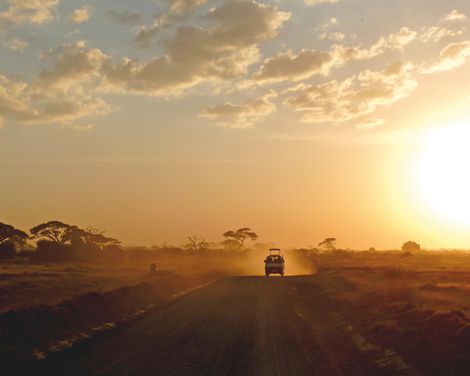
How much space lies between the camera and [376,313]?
23766 mm

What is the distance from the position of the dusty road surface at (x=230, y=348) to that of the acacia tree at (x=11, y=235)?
283ft

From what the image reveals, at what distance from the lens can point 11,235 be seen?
10438 centimetres

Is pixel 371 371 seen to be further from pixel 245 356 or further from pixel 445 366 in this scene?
pixel 245 356

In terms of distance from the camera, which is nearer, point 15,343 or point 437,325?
point 15,343

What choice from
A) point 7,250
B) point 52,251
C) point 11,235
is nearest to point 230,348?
point 7,250

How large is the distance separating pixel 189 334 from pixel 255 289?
816 inches

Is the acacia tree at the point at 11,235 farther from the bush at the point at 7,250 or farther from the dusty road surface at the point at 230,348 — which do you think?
the dusty road surface at the point at 230,348

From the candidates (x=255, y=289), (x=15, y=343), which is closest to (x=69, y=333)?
(x=15, y=343)

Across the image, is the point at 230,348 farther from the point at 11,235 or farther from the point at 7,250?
the point at 11,235

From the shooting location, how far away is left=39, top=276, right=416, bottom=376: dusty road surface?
1291cm

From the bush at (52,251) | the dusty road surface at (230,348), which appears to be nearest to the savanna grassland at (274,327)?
the dusty road surface at (230,348)

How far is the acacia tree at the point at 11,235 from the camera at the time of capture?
103 meters

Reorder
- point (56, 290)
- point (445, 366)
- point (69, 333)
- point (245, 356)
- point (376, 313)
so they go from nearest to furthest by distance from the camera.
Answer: point (445, 366) < point (245, 356) < point (69, 333) < point (376, 313) < point (56, 290)

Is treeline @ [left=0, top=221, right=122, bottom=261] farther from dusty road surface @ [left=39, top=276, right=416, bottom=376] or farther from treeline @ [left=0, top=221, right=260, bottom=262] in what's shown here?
dusty road surface @ [left=39, top=276, right=416, bottom=376]
